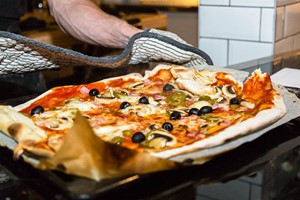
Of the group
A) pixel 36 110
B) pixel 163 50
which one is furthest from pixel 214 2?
pixel 36 110

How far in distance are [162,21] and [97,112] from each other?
187 cm

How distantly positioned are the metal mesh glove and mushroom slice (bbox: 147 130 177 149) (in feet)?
0.83

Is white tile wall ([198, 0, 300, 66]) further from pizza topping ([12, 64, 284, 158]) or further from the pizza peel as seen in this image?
the pizza peel

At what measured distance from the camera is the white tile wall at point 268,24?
1288mm

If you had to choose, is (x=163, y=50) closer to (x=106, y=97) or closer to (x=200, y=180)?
(x=106, y=97)

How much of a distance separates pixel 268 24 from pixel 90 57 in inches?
24.0

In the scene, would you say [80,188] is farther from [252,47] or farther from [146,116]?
[252,47]

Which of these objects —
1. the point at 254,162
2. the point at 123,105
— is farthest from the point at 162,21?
the point at 254,162

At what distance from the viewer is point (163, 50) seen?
36.8 inches

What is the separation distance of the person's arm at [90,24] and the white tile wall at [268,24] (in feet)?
1.32

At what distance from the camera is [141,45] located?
36.0 inches

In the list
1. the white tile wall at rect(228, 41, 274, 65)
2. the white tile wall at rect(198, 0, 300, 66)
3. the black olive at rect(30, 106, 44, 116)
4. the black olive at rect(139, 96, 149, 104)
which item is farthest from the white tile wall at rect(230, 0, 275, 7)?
the black olive at rect(30, 106, 44, 116)

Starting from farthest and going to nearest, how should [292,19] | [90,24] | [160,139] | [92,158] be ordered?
[292,19], [90,24], [160,139], [92,158]

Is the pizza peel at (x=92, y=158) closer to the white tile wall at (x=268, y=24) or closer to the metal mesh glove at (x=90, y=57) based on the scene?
the metal mesh glove at (x=90, y=57)
